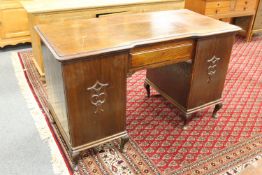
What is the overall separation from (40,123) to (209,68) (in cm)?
132

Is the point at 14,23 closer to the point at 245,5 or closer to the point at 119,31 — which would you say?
the point at 119,31

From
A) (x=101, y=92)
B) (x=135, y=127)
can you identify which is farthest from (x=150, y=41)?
(x=135, y=127)

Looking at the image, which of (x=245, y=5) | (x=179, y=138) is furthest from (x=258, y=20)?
(x=179, y=138)

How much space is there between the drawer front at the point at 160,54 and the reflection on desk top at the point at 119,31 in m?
0.05

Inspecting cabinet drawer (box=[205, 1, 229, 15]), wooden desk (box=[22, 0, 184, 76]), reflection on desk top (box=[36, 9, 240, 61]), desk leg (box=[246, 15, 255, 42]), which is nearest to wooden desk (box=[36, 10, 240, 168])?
reflection on desk top (box=[36, 9, 240, 61])

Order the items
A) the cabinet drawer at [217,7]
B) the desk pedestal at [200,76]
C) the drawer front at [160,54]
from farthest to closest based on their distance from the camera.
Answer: the cabinet drawer at [217,7]
the desk pedestal at [200,76]
the drawer front at [160,54]

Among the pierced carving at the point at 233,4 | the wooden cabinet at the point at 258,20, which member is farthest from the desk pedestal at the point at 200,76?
the wooden cabinet at the point at 258,20

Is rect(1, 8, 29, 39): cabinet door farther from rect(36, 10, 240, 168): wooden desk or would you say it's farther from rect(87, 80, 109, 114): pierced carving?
rect(87, 80, 109, 114): pierced carving

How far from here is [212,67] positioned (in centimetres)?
185

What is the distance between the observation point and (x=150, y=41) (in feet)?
4.98

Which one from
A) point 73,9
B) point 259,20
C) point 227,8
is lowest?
point 259,20

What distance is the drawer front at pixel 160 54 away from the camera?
1.53 m

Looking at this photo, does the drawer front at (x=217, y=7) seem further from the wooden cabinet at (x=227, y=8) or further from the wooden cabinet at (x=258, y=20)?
the wooden cabinet at (x=258, y=20)

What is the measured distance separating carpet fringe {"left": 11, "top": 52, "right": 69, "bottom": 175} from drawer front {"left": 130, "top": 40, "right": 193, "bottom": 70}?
760mm
